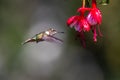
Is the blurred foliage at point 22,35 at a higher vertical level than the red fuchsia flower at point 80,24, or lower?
lower

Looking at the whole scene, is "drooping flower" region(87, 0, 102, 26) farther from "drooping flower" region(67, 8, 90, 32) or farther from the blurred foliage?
the blurred foliage

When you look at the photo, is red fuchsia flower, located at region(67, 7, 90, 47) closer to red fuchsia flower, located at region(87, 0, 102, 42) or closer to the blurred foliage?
red fuchsia flower, located at region(87, 0, 102, 42)

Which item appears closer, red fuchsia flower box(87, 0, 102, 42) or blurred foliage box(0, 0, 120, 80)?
red fuchsia flower box(87, 0, 102, 42)

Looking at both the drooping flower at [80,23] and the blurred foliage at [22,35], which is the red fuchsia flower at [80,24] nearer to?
the drooping flower at [80,23]

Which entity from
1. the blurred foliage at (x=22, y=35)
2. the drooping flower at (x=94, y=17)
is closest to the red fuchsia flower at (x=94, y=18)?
the drooping flower at (x=94, y=17)

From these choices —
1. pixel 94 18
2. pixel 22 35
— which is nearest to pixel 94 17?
pixel 94 18

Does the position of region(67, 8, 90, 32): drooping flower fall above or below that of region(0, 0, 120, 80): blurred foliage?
above

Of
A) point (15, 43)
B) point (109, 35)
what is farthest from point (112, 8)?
point (15, 43)

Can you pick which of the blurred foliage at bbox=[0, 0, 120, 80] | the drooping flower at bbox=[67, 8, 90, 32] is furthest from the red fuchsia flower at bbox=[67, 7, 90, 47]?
the blurred foliage at bbox=[0, 0, 120, 80]

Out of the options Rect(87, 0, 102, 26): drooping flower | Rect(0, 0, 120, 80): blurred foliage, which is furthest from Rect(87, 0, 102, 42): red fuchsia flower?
Rect(0, 0, 120, 80): blurred foliage

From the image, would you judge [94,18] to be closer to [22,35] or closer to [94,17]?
[94,17]

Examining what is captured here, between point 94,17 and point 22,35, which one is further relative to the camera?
point 22,35

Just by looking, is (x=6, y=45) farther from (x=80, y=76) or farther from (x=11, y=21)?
(x=80, y=76)
